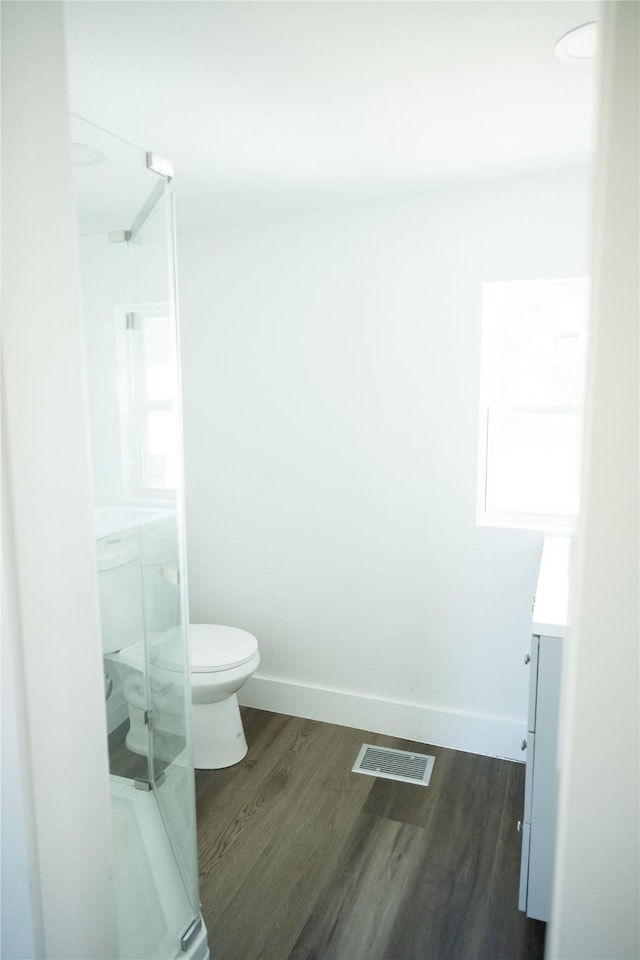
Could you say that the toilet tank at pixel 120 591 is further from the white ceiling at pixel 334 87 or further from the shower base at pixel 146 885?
the white ceiling at pixel 334 87

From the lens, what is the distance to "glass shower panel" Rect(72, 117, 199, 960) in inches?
59.3

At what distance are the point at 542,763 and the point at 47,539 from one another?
4.58 ft

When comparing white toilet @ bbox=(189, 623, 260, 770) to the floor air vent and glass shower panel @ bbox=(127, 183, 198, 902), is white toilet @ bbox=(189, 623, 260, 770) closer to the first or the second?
the floor air vent

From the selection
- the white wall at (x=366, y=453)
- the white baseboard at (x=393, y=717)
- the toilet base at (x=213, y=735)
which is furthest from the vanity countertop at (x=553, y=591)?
the toilet base at (x=213, y=735)

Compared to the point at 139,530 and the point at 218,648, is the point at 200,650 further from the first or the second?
the point at 139,530

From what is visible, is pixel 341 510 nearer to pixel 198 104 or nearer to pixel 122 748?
pixel 122 748

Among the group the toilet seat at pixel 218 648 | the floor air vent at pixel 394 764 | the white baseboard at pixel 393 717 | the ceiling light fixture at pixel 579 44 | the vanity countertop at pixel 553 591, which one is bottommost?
the floor air vent at pixel 394 764

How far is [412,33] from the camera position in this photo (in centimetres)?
138

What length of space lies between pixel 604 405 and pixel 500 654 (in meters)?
2.09

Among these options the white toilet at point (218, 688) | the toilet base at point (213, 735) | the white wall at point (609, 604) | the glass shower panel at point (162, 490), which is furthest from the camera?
the toilet base at point (213, 735)

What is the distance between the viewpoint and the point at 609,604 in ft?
2.49

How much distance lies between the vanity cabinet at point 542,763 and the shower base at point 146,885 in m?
0.89

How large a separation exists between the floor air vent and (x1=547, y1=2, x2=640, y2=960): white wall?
5.76 ft

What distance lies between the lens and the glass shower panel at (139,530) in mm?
1506
